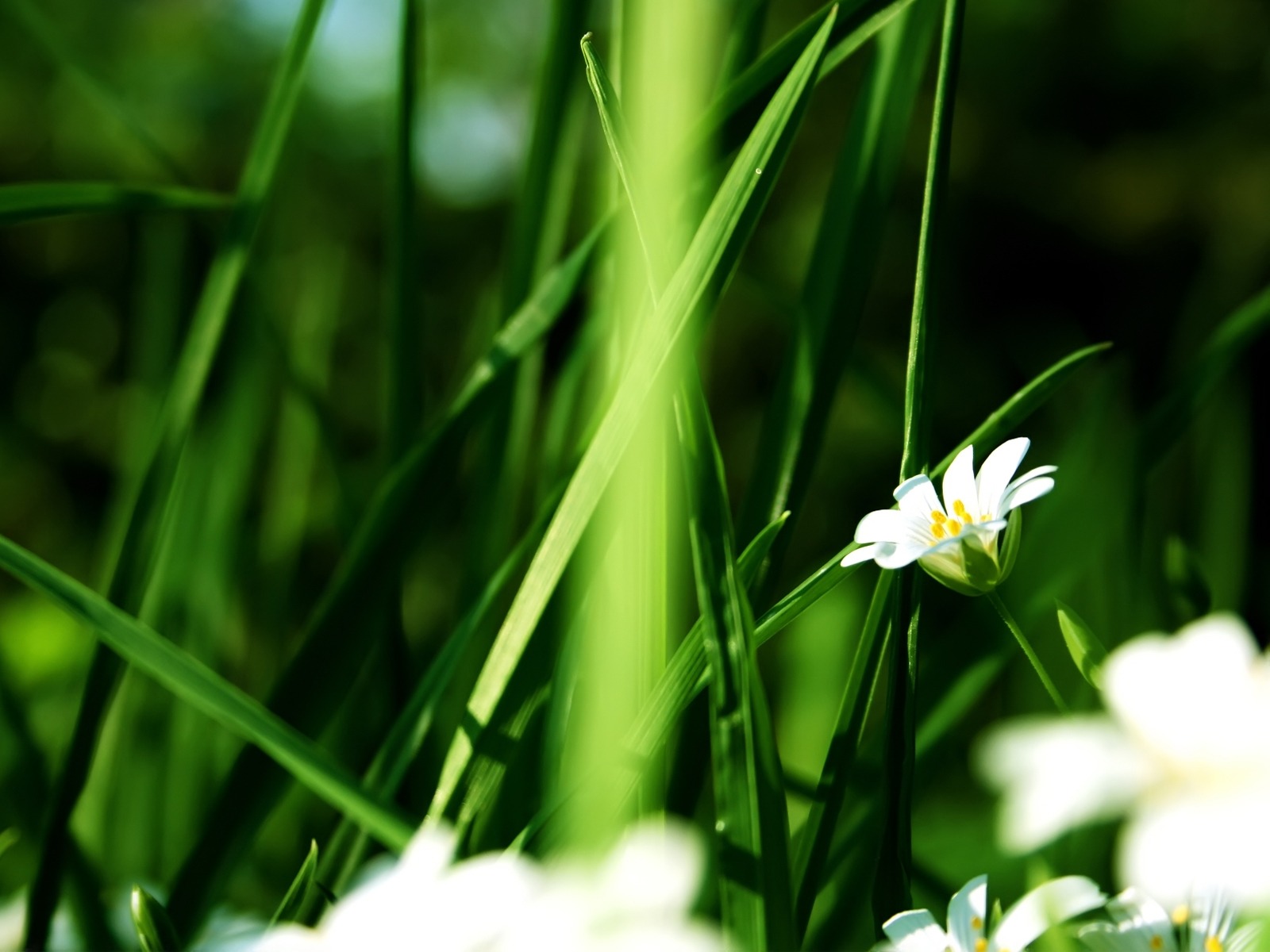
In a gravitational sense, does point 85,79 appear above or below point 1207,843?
above

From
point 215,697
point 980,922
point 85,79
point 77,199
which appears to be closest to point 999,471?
point 980,922

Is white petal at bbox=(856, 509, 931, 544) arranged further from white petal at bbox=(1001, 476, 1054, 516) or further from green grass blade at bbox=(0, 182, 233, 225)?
green grass blade at bbox=(0, 182, 233, 225)

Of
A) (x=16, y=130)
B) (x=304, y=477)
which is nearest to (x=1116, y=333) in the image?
(x=304, y=477)

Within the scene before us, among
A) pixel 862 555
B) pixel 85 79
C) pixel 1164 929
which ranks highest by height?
pixel 85 79

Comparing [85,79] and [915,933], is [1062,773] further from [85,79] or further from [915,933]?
[85,79]

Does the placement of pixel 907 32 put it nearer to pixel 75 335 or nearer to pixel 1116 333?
pixel 1116 333

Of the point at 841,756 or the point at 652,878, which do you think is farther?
the point at 841,756

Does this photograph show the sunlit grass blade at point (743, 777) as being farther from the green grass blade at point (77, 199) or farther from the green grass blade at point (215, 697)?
the green grass blade at point (77, 199)

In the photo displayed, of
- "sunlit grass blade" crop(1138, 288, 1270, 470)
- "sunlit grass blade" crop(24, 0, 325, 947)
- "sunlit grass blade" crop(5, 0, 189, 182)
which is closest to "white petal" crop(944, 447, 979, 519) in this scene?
"sunlit grass blade" crop(1138, 288, 1270, 470)
